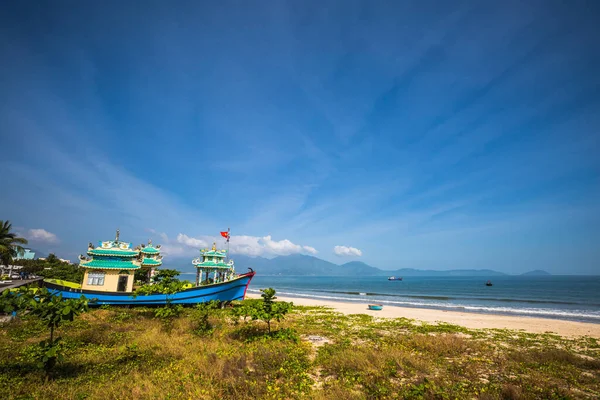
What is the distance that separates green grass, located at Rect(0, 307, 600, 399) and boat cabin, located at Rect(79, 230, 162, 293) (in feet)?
23.4

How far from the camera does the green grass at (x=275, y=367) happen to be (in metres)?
8.09

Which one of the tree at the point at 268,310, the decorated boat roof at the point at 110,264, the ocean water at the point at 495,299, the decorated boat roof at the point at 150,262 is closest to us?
the tree at the point at 268,310

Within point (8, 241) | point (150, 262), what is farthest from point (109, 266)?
point (8, 241)

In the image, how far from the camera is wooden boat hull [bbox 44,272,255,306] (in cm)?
2172

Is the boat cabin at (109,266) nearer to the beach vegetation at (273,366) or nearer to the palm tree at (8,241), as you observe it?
the beach vegetation at (273,366)

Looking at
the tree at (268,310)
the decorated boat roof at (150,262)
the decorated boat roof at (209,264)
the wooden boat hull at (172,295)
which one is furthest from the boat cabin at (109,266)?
the tree at (268,310)

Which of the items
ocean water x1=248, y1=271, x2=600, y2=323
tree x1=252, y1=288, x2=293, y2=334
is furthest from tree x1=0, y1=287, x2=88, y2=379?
ocean water x1=248, y1=271, x2=600, y2=323

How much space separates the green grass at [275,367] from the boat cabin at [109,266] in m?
7.15

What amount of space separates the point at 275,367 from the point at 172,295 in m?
17.0

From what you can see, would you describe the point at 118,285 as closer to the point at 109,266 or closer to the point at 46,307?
the point at 109,266

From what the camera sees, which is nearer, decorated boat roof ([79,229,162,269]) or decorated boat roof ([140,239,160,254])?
decorated boat roof ([79,229,162,269])

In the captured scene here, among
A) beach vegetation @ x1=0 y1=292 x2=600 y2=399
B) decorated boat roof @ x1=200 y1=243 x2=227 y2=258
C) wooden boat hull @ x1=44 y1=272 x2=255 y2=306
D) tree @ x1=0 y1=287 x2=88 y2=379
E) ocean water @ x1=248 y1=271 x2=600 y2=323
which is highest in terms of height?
decorated boat roof @ x1=200 y1=243 x2=227 y2=258

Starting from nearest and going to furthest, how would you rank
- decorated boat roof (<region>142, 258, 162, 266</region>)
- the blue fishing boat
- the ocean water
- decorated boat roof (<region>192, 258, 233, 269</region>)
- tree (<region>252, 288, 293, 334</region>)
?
1. tree (<region>252, 288, 293, 334</region>)
2. the blue fishing boat
3. decorated boat roof (<region>192, 258, 233, 269</region>)
4. decorated boat roof (<region>142, 258, 162, 266</region>)
5. the ocean water

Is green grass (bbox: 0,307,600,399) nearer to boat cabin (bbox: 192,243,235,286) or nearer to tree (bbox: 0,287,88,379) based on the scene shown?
tree (bbox: 0,287,88,379)
